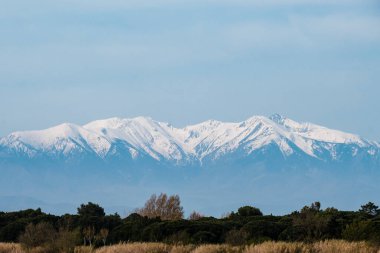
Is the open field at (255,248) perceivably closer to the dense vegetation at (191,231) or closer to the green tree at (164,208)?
the dense vegetation at (191,231)

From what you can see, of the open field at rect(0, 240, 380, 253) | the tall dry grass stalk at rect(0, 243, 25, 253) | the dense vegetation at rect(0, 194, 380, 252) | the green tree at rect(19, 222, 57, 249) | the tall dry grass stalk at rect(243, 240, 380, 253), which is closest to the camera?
the tall dry grass stalk at rect(243, 240, 380, 253)

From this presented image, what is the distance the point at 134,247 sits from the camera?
3959 cm

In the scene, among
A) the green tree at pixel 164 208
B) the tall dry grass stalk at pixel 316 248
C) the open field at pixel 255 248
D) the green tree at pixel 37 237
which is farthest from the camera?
the green tree at pixel 164 208

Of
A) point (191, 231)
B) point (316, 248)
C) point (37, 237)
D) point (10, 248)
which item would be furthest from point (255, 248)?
point (10, 248)

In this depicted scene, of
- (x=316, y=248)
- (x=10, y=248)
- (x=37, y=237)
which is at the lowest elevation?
(x=316, y=248)

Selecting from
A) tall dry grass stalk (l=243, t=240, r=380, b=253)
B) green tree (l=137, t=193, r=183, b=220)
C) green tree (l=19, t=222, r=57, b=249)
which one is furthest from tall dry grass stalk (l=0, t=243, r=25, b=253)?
green tree (l=137, t=193, r=183, b=220)

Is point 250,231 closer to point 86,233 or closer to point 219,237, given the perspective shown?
point 219,237

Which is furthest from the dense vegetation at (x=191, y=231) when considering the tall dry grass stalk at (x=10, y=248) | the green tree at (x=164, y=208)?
the green tree at (x=164, y=208)

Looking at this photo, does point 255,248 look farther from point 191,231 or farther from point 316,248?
point 191,231

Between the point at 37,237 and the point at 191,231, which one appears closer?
the point at 37,237

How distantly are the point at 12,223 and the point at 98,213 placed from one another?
19.6 metres

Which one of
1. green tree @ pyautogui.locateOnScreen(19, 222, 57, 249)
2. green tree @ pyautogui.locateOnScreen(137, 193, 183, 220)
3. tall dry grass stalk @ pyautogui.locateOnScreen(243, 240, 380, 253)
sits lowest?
tall dry grass stalk @ pyautogui.locateOnScreen(243, 240, 380, 253)

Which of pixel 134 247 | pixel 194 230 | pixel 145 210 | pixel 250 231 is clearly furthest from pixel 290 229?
pixel 145 210

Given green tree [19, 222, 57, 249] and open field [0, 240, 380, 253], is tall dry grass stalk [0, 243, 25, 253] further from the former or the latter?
open field [0, 240, 380, 253]
